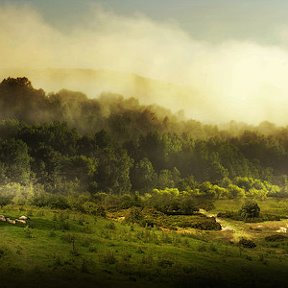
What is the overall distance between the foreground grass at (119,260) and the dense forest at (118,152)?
21308 mm

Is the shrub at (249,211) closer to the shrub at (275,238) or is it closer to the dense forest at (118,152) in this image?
the shrub at (275,238)

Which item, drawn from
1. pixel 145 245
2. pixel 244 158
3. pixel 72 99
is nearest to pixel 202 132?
pixel 244 158

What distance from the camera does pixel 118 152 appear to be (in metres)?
75.6

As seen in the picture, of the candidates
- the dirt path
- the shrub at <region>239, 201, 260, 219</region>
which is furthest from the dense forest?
the dirt path

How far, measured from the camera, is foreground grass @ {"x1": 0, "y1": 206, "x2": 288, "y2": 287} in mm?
22438

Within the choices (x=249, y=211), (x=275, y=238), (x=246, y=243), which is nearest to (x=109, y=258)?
(x=246, y=243)

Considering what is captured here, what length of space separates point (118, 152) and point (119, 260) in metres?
49.6

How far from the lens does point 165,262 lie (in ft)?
87.2

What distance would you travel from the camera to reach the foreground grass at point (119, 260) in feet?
73.6

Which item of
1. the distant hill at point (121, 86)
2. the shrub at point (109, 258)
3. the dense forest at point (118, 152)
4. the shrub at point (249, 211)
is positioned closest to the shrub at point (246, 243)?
the shrub at point (109, 258)

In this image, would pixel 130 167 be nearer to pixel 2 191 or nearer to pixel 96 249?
pixel 2 191

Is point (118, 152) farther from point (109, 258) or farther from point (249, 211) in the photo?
point (109, 258)

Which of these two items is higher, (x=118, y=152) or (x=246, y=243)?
(x=118, y=152)

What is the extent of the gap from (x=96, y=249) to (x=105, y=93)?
55449 mm
